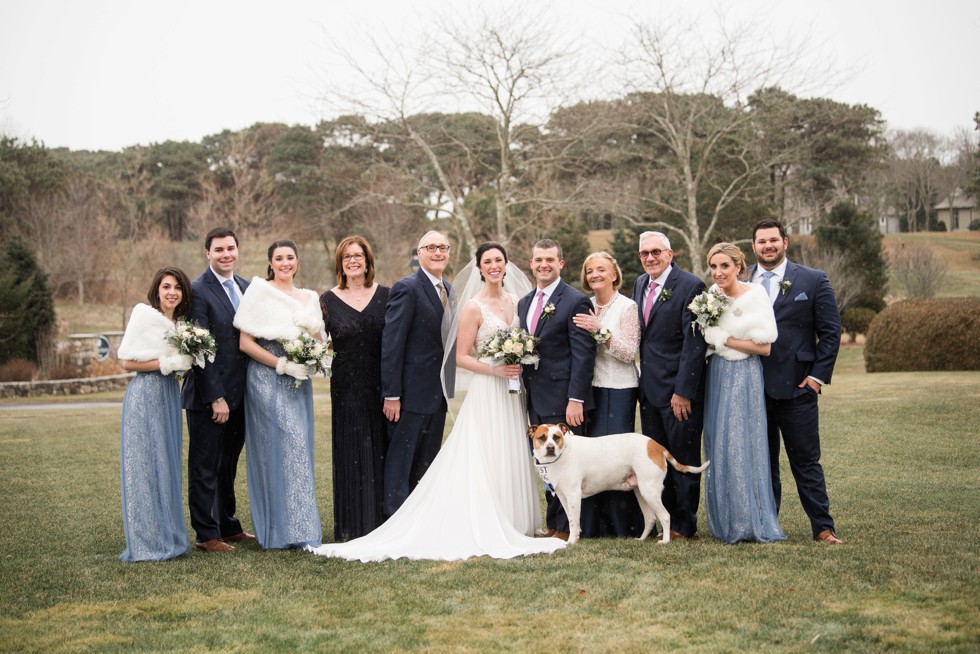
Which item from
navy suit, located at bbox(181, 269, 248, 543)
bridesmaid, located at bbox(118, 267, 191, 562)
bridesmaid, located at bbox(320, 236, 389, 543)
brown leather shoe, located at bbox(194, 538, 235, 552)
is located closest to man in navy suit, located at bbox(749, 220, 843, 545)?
bridesmaid, located at bbox(320, 236, 389, 543)

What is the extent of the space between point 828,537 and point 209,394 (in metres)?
4.78

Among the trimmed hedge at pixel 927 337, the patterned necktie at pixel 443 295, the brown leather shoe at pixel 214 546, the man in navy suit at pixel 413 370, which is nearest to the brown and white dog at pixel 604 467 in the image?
the man in navy suit at pixel 413 370

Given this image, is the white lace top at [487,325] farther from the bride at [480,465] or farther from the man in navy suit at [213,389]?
the man in navy suit at [213,389]

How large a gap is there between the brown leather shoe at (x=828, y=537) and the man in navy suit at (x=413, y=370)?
121 inches

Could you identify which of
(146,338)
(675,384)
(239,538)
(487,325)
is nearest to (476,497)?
(487,325)

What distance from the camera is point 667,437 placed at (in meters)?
7.25

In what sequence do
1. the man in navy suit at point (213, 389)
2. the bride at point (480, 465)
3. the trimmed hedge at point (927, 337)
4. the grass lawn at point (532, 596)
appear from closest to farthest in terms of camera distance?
the grass lawn at point (532, 596)
the bride at point (480, 465)
the man in navy suit at point (213, 389)
the trimmed hedge at point (927, 337)

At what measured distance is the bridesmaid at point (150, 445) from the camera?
681 centimetres

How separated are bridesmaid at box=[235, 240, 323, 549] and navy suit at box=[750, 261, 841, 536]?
3.55 metres

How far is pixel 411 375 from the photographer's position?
Result: 753cm

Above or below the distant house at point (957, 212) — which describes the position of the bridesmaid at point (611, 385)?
below

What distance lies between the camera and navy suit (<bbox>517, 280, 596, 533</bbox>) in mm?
7121

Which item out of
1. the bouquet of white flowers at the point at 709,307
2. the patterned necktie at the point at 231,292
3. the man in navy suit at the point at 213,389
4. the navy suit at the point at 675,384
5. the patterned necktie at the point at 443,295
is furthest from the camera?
the patterned necktie at the point at 443,295

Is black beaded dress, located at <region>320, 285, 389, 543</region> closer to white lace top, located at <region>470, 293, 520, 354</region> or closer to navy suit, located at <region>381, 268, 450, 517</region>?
navy suit, located at <region>381, 268, 450, 517</region>
